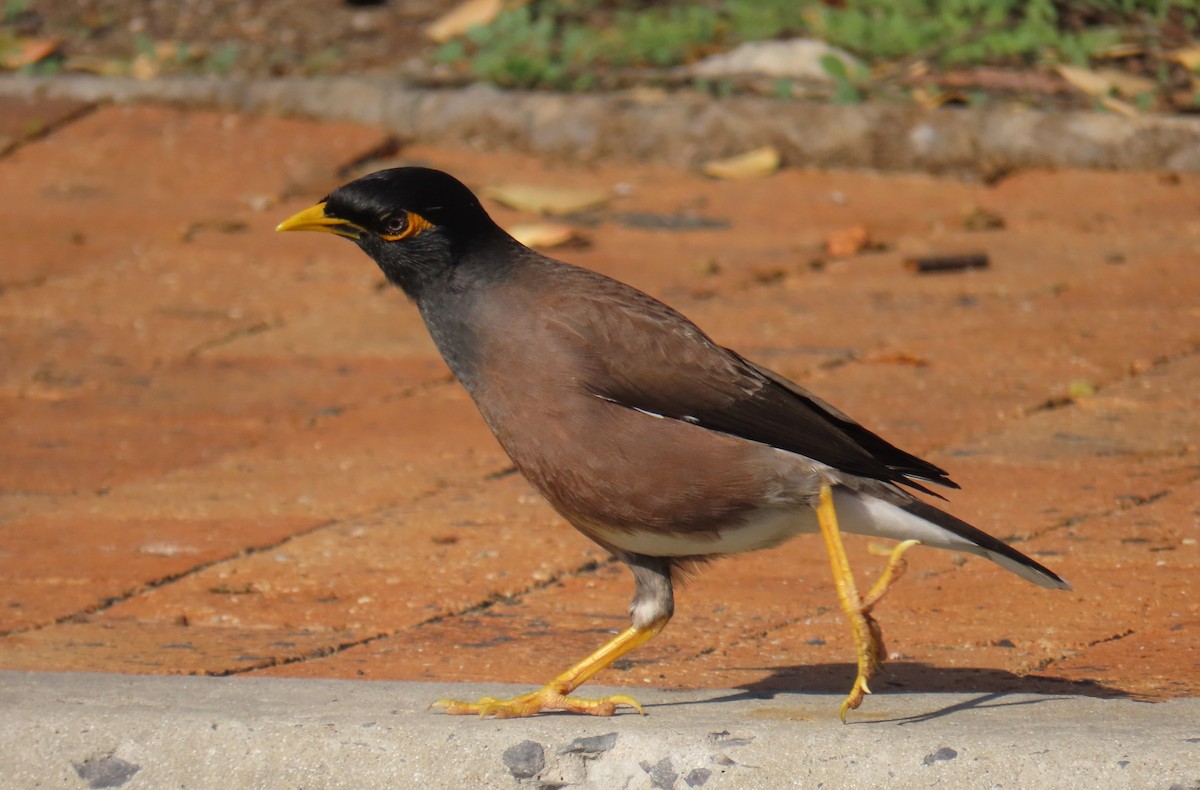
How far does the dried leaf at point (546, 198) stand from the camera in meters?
8.23

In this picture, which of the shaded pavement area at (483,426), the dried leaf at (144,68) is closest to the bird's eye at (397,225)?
the shaded pavement area at (483,426)

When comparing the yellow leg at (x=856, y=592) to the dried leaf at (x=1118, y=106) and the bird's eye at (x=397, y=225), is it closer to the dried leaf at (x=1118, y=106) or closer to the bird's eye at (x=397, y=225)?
the bird's eye at (x=397, y=225)

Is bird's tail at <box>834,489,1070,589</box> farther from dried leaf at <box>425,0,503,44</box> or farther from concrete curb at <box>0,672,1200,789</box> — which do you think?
dried leaf at <box>425,0,503,44</box>

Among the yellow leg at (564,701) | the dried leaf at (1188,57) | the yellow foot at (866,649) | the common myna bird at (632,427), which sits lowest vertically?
the dried leaf at (1188,57)

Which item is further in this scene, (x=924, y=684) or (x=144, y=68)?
(x=144, y=68)

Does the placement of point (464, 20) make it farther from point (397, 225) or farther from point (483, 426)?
point (397, 225)

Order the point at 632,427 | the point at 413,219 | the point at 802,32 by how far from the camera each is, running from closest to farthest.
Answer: the point at 632,427 < the point at 413,219 < the point at 802,32

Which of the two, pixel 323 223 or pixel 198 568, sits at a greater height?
pixel 323 223

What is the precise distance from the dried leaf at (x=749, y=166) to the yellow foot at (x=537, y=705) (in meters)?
5.35

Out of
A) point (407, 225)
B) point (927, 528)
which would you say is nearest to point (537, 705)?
point (927, 528)

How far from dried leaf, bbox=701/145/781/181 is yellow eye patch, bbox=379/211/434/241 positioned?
196 inches

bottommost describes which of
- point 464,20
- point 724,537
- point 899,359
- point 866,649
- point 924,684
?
point 899,359

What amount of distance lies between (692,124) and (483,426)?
331 cm

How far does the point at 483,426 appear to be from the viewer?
5984mm
